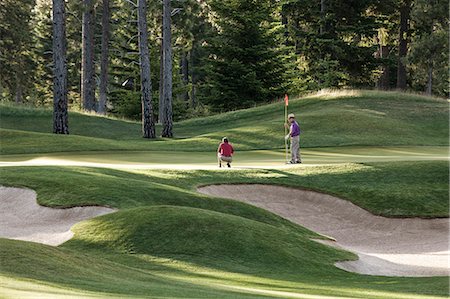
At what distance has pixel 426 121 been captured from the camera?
147ft

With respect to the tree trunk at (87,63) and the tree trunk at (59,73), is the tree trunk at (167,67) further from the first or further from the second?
the tree trunk at (87,63)

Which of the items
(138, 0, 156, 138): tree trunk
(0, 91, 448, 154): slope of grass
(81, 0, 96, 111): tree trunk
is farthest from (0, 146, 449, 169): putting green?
(81, 0, 96, 111): tree trunk

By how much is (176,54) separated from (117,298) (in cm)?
6528

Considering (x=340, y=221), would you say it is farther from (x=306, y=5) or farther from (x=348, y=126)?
(x=306, y=5)

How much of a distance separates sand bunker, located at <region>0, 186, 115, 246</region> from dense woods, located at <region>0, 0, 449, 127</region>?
21.8 m

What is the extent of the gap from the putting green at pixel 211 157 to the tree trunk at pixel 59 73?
6.50 m

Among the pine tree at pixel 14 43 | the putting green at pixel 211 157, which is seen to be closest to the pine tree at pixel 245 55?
the putting green at pixel 211 157

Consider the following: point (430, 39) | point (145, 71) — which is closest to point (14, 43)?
point (145, 71)

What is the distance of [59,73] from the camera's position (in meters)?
39.2

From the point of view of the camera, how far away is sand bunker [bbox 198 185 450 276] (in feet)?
61.6

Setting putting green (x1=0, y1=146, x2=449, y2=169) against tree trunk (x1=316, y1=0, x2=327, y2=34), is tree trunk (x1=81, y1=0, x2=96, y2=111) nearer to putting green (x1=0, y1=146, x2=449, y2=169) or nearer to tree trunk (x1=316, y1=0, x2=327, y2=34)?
putting green (x1=0, y1=146, x2=449, y2=169)

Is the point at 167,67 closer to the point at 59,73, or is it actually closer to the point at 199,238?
the point at 59,73

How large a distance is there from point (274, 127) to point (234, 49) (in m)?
17.4

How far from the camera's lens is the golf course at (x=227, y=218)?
12492mm
